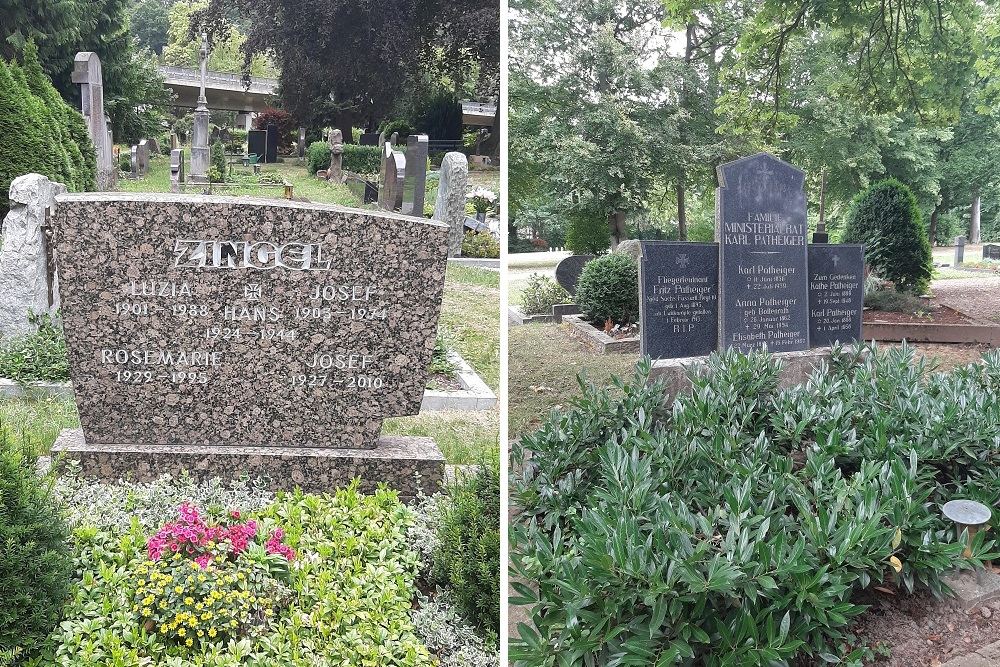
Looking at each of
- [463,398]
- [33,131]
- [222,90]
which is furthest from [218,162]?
[463,398]

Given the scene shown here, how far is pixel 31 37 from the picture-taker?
7746 millimetres

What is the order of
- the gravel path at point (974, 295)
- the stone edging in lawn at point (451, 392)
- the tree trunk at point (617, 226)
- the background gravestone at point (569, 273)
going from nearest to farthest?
the stone edging in lawn at point (451, 392), the gravel path at point (974, 295), the background gravestone at point (569, 273), the tree trunk at point (617, 226)

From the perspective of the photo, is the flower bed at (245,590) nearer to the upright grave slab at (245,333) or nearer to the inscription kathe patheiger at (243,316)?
the upright grave slab at (245,333)

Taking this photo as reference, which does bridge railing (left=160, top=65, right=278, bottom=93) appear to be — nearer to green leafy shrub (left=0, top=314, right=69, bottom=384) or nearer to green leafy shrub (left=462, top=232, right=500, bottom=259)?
green leafy shrub (left=0, top=314, right=69, bottom=384)

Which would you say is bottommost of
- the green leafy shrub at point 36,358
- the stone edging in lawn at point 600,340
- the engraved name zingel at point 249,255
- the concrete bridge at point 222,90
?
the stone edging in lawn at point 600,340

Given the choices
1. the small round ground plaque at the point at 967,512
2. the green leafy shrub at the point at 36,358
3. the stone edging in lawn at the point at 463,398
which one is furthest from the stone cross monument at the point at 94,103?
the small round ground plaque at the point at 967,512

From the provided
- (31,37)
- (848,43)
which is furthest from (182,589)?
(848,43)

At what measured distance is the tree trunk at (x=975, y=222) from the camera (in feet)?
41.2

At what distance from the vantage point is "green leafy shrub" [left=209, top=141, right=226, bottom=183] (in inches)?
324

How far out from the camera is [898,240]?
1094cm

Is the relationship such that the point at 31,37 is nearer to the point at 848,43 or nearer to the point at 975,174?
the point at 848,43

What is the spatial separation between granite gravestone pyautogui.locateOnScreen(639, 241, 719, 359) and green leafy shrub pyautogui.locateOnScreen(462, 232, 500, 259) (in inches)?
185

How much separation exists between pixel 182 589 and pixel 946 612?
287 cm

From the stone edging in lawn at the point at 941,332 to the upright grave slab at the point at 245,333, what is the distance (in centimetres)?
762
